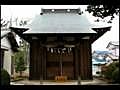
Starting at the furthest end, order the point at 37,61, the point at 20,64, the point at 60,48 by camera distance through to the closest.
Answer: the point at 20,64 → the point at 60,48 → the point at 37,61

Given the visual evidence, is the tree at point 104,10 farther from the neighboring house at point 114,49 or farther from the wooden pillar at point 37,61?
the wooden pillar at point 37,61

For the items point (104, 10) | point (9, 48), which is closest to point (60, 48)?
point (9, 48)

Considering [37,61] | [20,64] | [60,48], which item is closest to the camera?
[37,61]

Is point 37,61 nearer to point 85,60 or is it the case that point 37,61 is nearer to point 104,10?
point 85,60

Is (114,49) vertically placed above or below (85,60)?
above

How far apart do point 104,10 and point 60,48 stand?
923cm

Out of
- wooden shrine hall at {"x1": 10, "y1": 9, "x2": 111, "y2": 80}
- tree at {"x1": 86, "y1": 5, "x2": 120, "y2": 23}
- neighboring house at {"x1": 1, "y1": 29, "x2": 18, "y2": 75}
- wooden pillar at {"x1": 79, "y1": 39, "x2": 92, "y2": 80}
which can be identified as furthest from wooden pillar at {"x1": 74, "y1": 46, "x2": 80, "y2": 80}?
tree at {"x1": 86, "y1": 5, "x2": 120, "y2": 23}

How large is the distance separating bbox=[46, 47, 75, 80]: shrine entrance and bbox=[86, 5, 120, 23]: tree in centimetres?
905

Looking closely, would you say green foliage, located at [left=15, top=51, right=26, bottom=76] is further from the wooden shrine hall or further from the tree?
the tree

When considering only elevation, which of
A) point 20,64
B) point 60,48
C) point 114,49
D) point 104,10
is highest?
point 104,10

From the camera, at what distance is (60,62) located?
13781 millimetres

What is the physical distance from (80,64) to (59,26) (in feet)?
7.31

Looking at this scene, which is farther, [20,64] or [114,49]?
[20,64]

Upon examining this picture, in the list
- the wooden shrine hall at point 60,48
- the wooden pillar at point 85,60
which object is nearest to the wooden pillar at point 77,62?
the wooden shrine hall at point 60,48
